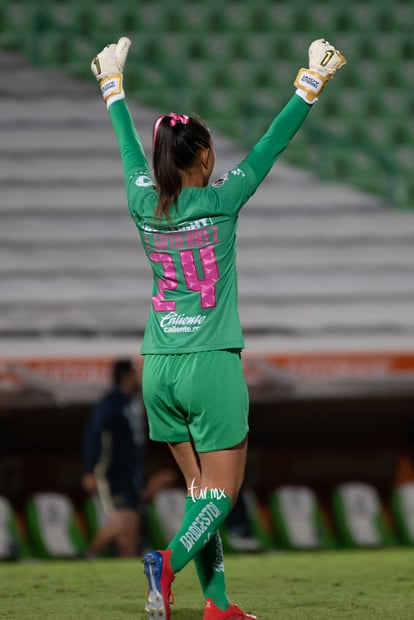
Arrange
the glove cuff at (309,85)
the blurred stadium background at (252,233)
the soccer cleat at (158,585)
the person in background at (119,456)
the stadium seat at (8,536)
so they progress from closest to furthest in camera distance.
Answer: the soccer cleat at (158,585)
the glove cuff at (309,85)
the person in background at (119,456)
the stadium seat at (8,536)
the blurred stadium background at (252,233)

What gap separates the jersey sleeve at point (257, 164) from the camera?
3.83 meters

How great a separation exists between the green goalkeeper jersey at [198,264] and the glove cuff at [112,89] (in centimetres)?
51

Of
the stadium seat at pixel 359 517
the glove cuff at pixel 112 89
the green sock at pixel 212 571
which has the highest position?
the glove cuff at pixel 112 89

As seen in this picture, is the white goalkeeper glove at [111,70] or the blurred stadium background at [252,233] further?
the blurred stadium background at [252,233]

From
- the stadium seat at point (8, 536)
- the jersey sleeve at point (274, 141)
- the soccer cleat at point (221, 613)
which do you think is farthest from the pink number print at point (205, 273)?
the stadium seat at point (8, 536)

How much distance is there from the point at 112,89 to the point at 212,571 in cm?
171

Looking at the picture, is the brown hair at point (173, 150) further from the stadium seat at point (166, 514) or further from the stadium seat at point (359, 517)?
the stadium seat at point (359, 517)

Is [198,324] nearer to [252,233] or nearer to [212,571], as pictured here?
[212,571]

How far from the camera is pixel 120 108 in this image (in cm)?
421

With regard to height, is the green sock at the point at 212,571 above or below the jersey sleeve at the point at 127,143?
below

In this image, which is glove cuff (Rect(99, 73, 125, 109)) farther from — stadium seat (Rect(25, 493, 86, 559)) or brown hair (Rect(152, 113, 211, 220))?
stadium seat (Rect(25, 493, 86, 559))

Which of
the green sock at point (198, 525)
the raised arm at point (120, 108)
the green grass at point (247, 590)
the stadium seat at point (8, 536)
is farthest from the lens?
the stadium seat at point (8, 536)

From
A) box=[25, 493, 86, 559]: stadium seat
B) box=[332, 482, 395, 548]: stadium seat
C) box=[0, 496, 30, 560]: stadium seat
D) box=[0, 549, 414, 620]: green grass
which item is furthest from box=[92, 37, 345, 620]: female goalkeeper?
box=[332, 482, 395, 548]: stadium seat

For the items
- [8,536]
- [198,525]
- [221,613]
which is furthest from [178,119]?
[8,536]
